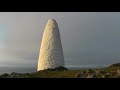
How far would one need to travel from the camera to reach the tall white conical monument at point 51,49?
3052 centimetres

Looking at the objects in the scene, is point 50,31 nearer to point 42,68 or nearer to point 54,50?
point 54,50

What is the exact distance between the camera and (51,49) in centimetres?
3150

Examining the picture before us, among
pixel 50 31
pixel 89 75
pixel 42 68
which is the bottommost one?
pixel 89 75

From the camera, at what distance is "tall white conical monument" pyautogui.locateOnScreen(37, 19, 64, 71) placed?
30.5 meters

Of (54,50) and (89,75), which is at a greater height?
(54,50)
